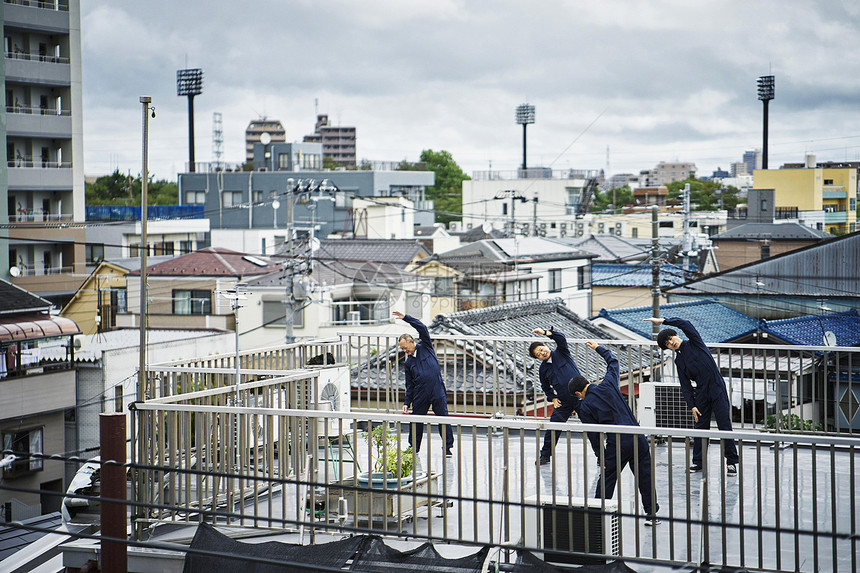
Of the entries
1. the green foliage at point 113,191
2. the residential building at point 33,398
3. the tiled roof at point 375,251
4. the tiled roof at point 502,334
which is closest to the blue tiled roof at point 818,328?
the tiled roof at point 502,334

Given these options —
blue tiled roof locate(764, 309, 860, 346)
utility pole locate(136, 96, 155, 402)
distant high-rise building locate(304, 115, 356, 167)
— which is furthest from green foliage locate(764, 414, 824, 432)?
distant high-rise building locate(304, 115, 356, 167)

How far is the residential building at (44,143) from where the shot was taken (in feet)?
134

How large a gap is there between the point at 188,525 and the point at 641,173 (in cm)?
13054

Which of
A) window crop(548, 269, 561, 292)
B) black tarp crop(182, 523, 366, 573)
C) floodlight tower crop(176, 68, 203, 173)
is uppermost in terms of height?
floodlight tower crop(176, 68, 203, 173)

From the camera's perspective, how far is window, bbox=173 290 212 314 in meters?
37.1

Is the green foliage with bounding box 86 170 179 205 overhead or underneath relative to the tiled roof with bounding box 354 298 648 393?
overhead

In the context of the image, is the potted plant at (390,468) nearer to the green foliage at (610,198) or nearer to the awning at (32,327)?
the awning at (32,327)

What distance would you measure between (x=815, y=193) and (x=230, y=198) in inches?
1484

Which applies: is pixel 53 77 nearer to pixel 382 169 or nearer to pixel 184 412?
pixel 382 169

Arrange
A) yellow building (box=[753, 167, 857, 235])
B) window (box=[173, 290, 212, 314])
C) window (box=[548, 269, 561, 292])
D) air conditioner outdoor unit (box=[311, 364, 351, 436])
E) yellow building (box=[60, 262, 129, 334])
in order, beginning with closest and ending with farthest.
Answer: air conditioner outdoor unit (box=[311, 364, 351, 436]) < window (box=[173, 290, 212, 314]) < yellow building (box=[60, 262, 129, 334]) < window (box=[548, 269, 561, 292]) < yellow building (box=[753, 167, 857, 235])

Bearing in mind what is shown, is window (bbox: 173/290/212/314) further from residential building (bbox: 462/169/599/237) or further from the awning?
residential building (bbox: 462/169/599/237)

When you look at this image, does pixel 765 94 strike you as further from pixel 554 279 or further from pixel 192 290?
pixel 192 290

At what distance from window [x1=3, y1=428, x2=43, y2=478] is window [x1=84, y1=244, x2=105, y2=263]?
19.2 m

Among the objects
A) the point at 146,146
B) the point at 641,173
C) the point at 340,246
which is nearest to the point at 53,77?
the point at 340,246
